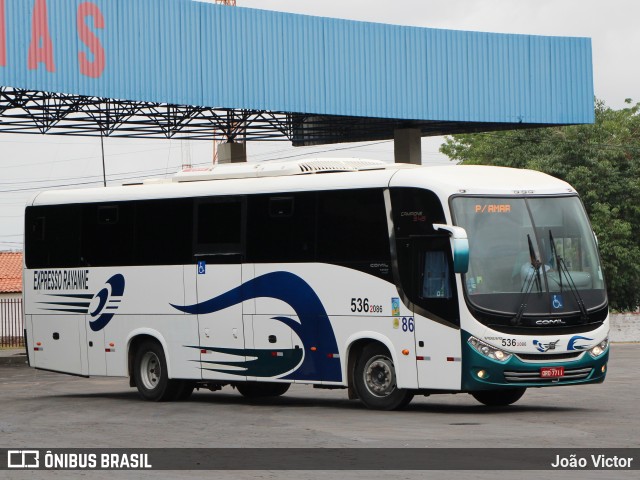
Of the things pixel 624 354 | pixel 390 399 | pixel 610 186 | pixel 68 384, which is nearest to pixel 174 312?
pixel 390 399

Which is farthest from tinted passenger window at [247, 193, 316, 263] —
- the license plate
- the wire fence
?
the wire fence

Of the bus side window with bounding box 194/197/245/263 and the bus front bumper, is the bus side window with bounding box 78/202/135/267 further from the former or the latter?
the bus front bumper

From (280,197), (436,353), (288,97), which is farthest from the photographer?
(288,97)

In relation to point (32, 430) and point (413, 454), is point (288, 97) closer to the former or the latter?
point (32, 430)

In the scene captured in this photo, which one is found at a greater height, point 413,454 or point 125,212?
point 125,212

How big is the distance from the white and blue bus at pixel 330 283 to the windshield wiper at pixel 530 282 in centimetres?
1

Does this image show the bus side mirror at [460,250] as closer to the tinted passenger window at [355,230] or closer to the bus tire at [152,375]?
the tinted passenger window at [355,230]

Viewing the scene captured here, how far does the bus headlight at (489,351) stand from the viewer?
699 inches

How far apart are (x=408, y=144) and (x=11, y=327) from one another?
60.9ft

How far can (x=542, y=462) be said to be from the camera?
41.6ft

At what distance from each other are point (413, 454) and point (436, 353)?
4735 mm

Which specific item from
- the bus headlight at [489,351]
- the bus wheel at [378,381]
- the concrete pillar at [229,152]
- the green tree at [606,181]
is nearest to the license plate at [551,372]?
the bus headlight at [489,351]

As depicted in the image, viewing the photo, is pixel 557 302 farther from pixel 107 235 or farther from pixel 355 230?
pixel 107 235

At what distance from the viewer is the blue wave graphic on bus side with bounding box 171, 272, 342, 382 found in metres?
19.4
